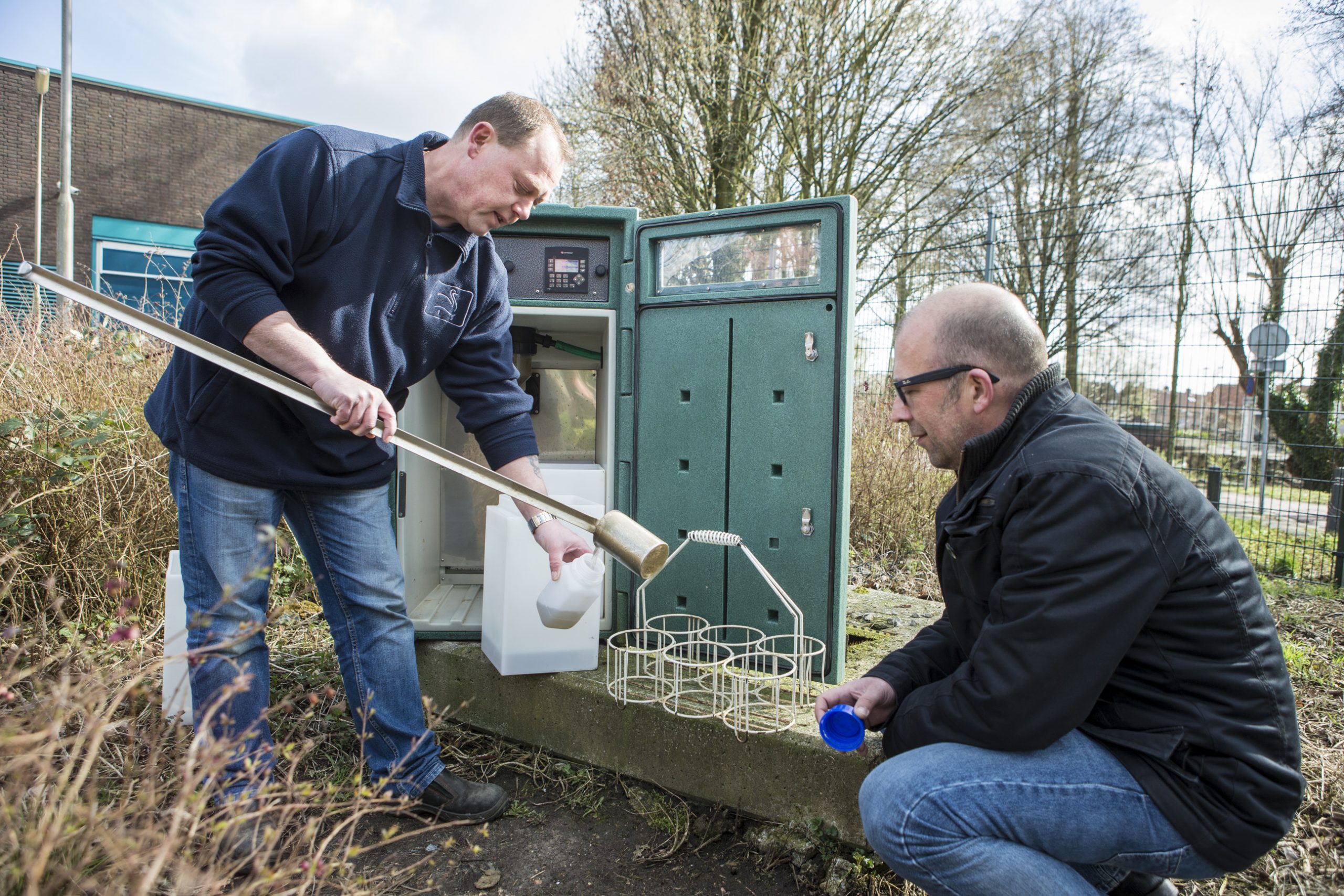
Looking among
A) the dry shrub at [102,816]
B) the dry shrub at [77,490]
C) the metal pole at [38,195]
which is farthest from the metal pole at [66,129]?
the dry shrub at [102,816]

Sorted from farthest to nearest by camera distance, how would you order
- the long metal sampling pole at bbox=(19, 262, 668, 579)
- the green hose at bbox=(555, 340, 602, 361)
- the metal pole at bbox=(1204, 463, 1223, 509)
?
the metal pole at bbox=(1204, 463, 1223, 509) → the green hose at bbox=(555, 340, 602, 361) → the long metal sampling pole at bbox=(19, 262, 668, 579)

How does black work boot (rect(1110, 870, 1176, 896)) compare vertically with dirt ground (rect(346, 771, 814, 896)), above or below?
above

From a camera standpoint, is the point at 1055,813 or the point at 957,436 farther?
the point at 957,436

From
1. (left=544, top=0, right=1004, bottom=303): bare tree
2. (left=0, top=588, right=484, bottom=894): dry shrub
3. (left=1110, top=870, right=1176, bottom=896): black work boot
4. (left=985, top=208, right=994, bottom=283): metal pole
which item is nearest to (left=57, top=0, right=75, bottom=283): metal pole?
(left=544, top=0, right=1004, bottom=303): bare tree

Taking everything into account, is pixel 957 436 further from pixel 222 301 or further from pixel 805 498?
pixel 222 301

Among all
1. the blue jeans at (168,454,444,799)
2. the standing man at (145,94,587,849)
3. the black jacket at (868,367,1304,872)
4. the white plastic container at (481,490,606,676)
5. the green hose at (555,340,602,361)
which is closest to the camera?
the black jacket at (868,367,1304,872)

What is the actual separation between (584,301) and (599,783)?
1507mm

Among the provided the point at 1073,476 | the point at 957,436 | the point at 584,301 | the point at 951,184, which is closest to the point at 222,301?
the point at 584,301

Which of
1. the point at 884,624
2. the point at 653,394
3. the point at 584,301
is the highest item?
the point at 584,301

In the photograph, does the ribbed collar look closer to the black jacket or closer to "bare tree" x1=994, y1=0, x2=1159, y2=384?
the black jacket

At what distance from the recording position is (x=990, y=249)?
20.0 ft

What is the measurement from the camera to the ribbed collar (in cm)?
151

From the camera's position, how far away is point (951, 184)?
8.25 metres

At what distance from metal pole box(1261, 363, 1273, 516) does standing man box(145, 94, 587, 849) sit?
5.29 metres
